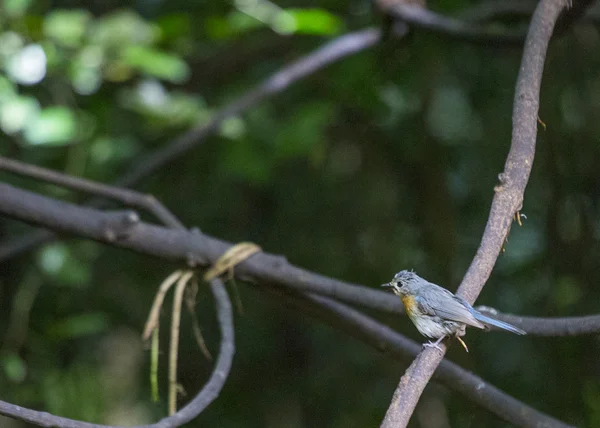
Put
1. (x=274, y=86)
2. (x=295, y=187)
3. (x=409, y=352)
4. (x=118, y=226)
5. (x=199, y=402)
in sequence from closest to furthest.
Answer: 1. (x=199, y=402)
2. (x=409, y=352)
3. (x=118, y=226)
4. (x=274, y=86)
5. (x=295, y=187)

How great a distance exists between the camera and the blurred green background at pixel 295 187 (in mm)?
2105

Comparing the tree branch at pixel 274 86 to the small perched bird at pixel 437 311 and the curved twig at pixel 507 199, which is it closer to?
the curved twig at pixel 507 199

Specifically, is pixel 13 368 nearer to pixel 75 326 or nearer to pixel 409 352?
pixel 75 326

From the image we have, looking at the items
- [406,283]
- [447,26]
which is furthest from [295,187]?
[406,283]

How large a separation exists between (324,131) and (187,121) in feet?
1.83

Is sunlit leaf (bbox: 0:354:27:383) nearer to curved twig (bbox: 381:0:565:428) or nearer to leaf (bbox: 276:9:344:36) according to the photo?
leaf (bbox: 276:9:344:36)

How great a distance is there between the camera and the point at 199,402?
3.74ft

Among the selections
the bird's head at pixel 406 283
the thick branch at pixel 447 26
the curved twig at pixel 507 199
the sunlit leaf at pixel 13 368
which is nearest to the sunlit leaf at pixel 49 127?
the sunlit leaf at pixel 13 368

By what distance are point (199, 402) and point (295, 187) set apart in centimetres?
173

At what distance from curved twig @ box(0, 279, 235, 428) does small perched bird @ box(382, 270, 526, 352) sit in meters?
0.33

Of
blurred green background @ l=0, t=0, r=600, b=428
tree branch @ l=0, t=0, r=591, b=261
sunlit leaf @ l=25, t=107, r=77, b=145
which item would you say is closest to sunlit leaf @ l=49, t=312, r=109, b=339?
blurred green background @ l=0, t=0, r=600, b=428

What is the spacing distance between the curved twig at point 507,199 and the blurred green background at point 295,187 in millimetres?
898

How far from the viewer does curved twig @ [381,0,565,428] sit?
0.85m

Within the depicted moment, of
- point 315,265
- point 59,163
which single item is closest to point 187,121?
point 59,163
